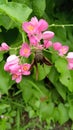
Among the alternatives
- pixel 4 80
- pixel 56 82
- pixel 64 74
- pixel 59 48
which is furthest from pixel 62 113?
pixel 59 48

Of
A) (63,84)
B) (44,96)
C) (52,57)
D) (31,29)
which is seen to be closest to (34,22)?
(31,29)

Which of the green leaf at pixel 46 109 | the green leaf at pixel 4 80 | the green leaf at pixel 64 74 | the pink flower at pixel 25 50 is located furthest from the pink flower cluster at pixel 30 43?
the green leaf at pixel 46 109

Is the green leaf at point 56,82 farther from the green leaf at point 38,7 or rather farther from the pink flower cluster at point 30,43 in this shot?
the pink flower cluster at point 30,43

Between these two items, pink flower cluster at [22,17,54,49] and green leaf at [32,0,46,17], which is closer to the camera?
pink flower cluster at [22,17,54,49]

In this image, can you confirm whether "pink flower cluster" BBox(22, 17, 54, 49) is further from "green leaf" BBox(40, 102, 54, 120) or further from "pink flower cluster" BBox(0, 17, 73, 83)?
"green leaf" BBox(40, 102, 54, 120)

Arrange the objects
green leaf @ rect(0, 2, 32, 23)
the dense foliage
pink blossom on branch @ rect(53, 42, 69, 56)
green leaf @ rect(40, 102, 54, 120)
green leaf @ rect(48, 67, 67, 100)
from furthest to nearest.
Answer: green leaf @ rect(40, 102, 54, 120)
green leaf @ rect(48, 67, 67, 100)
the dense foliage
pink blossom on branch @ rect(53, 42, 69, 56)
green leaf @ rect(0, 2, 32, 23)

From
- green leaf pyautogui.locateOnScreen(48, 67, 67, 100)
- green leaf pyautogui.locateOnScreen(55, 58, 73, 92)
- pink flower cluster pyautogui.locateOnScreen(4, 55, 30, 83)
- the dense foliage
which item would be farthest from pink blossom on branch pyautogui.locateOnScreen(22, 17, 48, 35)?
green leaf pyautogui.locateOnScreen(48, 67, 67, 100)

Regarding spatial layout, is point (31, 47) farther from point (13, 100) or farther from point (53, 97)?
point (13, 100)
